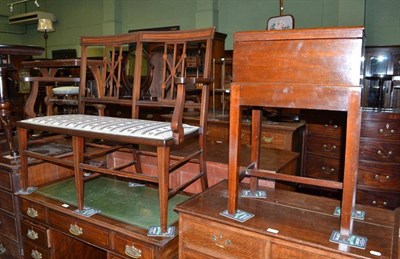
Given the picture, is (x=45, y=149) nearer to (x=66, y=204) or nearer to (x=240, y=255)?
(x=66, y=204)

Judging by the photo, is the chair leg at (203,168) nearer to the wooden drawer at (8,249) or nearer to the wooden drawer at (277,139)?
the wooden drawer at (277,139)

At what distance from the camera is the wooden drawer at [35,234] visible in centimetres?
187

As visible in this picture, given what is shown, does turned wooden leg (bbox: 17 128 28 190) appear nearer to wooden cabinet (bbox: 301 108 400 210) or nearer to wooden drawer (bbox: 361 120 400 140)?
wooden cabinet (bbox: 301 108 400 210)

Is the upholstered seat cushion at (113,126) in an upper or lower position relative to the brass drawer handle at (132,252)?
upper

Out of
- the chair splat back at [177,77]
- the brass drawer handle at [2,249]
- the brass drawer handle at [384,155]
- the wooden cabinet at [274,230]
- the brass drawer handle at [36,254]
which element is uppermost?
the chair splat back at [177,77]

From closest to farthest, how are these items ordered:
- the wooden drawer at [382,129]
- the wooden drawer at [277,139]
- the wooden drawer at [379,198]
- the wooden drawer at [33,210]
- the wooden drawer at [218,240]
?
1. the wooden drawer at [218,240]
2. the wooden drawer at [33,210]
3. the wooden drawer at [382,129]
4. the wooden drawer at [379,198]
5. the wooden drawer at [277,139]

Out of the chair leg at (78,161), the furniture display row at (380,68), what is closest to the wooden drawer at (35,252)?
the chair leg at (78,161)

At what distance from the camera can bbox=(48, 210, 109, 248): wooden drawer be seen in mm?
1604

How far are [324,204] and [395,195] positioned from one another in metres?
1.54

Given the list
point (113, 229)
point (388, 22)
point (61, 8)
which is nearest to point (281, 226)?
point (113, 229)

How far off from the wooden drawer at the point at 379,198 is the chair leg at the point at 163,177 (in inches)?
75.5

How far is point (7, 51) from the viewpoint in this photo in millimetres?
2039

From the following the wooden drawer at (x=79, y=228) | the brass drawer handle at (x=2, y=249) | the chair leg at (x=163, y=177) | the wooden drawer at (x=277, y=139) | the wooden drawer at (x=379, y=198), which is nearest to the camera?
the chair leg at (x=163, y=177)

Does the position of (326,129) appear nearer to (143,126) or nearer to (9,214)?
(143,126)
